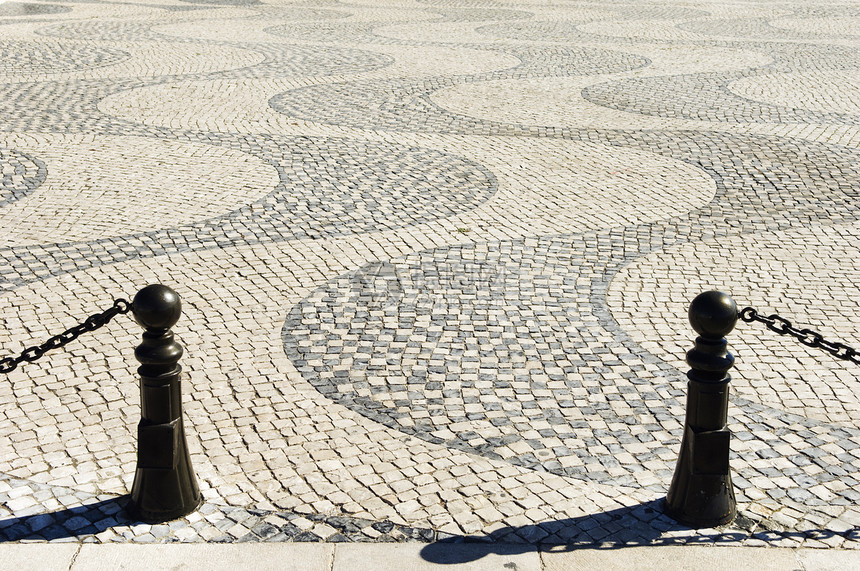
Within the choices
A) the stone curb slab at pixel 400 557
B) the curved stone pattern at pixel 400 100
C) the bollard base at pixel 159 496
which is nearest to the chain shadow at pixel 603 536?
the stone curb slab at pixel 400 557

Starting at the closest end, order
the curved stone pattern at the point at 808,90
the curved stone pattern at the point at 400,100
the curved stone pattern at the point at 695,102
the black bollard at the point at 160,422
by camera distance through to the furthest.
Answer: the black bollard at the point at 160,422 → the curved stone pattern at the point at 400,100 → the curved stone pattern at the point at 695,102 → the curved stone pattern at the point at 808,90

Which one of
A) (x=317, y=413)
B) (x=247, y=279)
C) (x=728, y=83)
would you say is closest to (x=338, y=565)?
(x=317, y=413)

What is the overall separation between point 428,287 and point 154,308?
3112mm

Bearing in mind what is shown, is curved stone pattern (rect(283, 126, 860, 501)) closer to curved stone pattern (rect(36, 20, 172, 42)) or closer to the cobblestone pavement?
the cobblestone pavement

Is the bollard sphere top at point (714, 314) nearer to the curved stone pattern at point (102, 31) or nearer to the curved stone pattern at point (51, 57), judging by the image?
the curved stone pattern at point (51, 57)

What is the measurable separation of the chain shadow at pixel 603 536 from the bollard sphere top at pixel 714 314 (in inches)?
33.0

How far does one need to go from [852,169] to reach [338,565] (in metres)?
7.86

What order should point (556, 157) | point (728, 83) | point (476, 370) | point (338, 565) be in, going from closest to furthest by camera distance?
point (338, 565) < point (476, 370) < point (556, 157) < point (728, 83)

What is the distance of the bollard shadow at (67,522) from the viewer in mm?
4102

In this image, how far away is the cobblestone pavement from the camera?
4.50 metres

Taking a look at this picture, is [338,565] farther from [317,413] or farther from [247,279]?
[247,279]

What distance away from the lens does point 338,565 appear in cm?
392

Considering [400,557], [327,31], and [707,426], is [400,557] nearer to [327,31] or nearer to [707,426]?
[707,426]

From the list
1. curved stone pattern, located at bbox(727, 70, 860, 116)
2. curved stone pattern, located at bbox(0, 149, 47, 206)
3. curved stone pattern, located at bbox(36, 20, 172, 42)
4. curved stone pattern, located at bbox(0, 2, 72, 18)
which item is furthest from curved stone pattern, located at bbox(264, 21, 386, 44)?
curved stone pattern, located at bbox(0, 149, 47, 206)
